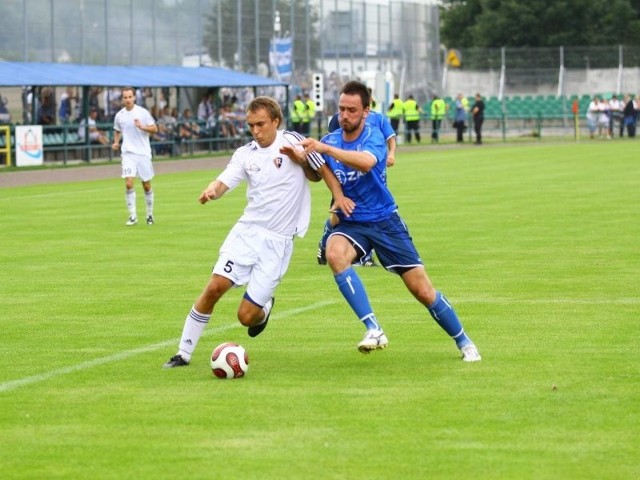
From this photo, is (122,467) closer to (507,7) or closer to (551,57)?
(551,57)

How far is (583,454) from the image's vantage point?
7008mm

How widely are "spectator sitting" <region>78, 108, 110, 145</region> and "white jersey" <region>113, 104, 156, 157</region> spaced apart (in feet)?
71.5

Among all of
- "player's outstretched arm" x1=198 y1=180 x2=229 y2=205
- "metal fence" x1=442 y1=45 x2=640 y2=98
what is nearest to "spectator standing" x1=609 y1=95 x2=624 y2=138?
"metal fence" x1=442 y1=45 x2=640 y2=98

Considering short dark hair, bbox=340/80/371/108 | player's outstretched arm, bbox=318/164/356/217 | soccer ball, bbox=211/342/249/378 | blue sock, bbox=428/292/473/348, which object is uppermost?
short dark hair, bbox=340/80/371/108

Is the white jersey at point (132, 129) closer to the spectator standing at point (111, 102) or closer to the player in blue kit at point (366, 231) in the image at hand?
the player in blue kit at point (366, 231)

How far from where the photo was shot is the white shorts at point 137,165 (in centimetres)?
2298

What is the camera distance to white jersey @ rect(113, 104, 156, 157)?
23.1 metres

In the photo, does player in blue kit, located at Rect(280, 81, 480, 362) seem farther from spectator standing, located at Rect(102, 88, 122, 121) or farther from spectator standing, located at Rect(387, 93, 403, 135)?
spectator standing, located at Rect(387, 93, 403, 135)

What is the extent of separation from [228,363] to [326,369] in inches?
28.8

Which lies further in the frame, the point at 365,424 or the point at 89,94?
the point at 89,94

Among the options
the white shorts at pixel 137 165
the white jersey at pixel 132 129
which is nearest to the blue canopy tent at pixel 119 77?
the white jersey at pixel 132 129

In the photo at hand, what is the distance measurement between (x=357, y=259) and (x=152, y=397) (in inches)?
76.0

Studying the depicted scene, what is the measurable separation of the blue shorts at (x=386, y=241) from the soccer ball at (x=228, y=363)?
114 centimetres

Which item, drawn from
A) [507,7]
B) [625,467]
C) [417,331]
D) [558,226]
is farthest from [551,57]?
[625,467]
